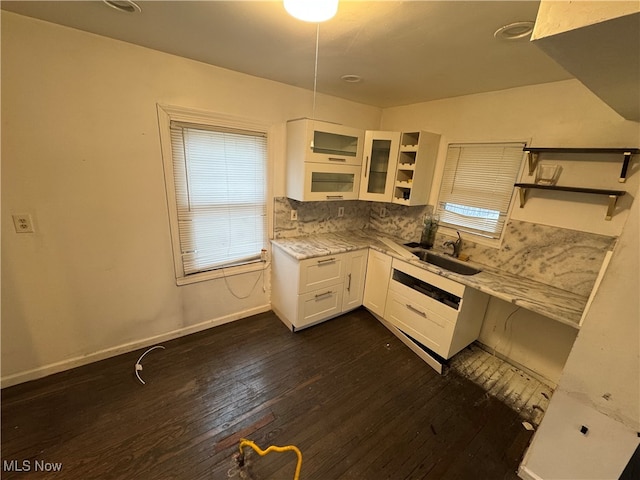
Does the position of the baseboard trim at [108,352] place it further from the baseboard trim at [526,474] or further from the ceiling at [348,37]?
the baseboard trim at [526,474]

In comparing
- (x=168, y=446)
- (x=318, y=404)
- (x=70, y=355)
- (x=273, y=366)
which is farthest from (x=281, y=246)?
(x=70, y=355)

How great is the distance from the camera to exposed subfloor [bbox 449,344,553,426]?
1.88m

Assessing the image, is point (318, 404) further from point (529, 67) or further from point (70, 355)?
point (529, 67)

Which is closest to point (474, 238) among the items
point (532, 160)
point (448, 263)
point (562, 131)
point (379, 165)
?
point (448, 263)

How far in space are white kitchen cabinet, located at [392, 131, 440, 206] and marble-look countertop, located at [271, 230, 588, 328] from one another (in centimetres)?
56

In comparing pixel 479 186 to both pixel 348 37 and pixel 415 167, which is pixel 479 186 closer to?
pixel 415 167

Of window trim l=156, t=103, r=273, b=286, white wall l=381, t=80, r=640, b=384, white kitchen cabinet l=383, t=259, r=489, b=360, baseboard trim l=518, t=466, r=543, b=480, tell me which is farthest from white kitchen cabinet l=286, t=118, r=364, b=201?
baseboard trim l=518, t=466, r=543, b=480

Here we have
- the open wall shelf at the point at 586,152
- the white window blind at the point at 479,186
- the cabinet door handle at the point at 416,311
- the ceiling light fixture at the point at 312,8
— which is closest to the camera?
the ceiling light fixture at the point at 312,8

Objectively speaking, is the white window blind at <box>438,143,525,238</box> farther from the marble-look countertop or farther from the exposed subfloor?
the exposed subfloor

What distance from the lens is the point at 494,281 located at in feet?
6.51

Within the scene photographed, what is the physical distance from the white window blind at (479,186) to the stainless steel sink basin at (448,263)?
0.34 metres

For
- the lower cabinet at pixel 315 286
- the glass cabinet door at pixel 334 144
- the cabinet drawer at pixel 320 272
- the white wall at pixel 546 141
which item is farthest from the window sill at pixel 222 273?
the white wall at pixel 546 141

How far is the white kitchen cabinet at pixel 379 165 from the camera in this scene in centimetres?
262

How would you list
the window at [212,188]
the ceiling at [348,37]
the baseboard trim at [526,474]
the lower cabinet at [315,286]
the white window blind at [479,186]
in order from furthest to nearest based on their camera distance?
the lower cabinet at [315,286]
the white window blind at [479,186]
the window at [212,188]
the baseboard trim at [526,474]
the ceiling at [348,37]
